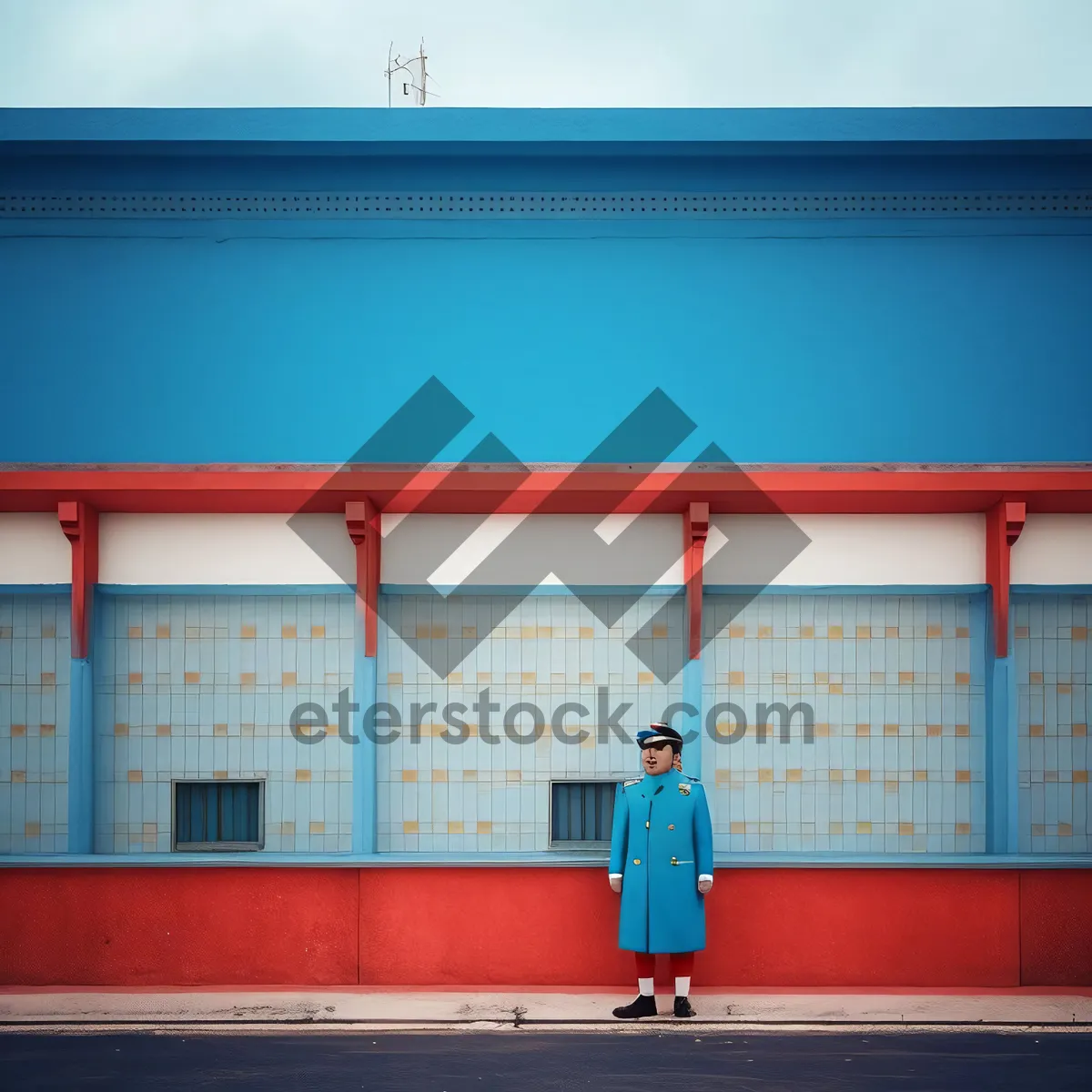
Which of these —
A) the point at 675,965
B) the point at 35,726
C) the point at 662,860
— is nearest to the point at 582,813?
the point at 662,860

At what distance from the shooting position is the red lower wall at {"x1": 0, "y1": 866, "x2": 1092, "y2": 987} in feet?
27.1

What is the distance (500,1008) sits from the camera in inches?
308

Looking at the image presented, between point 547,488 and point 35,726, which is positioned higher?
point 547,488

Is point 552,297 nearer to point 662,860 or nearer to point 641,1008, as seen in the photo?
point 662,860

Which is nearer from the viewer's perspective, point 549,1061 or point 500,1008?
point 549,1061

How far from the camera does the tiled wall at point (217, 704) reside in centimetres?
862

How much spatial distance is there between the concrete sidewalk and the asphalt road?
0.63ft

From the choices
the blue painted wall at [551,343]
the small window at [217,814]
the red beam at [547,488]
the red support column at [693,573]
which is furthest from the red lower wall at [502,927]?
the blue painted wall at [551,343]

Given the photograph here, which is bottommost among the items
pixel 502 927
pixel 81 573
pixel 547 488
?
pixel 502 927

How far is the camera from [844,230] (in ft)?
30.0

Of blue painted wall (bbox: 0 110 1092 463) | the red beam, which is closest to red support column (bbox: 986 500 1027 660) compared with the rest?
the red beam

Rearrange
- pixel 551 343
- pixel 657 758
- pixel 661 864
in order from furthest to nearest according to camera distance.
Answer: pixel 551 343 → pixel 657 758 → pixel 661 864

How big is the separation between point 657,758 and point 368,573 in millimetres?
2538

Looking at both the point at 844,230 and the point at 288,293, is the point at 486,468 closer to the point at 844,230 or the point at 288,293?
the point at 288,293
